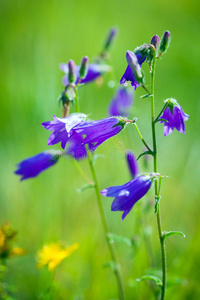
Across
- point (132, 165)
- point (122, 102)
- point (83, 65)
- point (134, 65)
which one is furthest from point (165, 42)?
point (122, 102)

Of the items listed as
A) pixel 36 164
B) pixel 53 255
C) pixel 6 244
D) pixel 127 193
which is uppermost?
pixel 36 164

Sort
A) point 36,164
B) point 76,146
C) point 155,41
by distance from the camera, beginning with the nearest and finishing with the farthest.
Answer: point 155,41, point 76,146, point 36,164

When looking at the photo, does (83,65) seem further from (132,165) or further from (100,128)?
(132,165)

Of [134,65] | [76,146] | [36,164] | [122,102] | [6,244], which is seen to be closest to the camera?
[134,65]

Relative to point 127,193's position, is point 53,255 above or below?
below

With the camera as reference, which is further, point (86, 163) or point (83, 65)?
point (86, 163)

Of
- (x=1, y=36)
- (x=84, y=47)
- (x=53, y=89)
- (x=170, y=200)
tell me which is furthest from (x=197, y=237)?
(x=1, y=36)

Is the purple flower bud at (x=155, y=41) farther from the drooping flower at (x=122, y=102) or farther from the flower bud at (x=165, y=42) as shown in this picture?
the drooping flower at (x=122, y=102)
